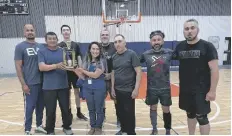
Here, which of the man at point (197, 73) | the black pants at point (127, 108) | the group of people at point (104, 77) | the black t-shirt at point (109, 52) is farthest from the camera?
the black t-shirt at point (109, 52)

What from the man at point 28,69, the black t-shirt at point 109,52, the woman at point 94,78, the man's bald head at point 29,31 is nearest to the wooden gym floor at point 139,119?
the woman at point 94,78

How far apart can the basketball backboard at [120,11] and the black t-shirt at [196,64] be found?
858 cm

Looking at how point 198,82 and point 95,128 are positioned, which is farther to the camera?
point 95,128

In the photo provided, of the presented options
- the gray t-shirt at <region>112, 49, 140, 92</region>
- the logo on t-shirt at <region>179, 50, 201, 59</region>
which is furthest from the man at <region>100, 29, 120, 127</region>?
the logo on t-shirt at <region>179, 50, 201, 59</region>

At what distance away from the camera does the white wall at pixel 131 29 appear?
11031 mm

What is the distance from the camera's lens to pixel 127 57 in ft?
10.6

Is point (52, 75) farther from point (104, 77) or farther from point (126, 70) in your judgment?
point (126, 70)

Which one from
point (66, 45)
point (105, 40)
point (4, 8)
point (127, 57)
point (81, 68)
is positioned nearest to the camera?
point (127, 57)

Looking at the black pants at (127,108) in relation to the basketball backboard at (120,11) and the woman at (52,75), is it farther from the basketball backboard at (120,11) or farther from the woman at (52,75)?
the basketball backboard at (120,11)

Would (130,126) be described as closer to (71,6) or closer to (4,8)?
(71,6)

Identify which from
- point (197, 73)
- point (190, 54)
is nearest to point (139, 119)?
point (197, 73)

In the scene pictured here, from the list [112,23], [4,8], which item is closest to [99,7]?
[112,23]

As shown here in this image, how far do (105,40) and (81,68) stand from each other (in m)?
0.66

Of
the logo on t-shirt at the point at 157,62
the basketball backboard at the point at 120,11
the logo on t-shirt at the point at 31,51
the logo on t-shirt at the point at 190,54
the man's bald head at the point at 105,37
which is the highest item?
the basketball backboard at the point at 120,11
